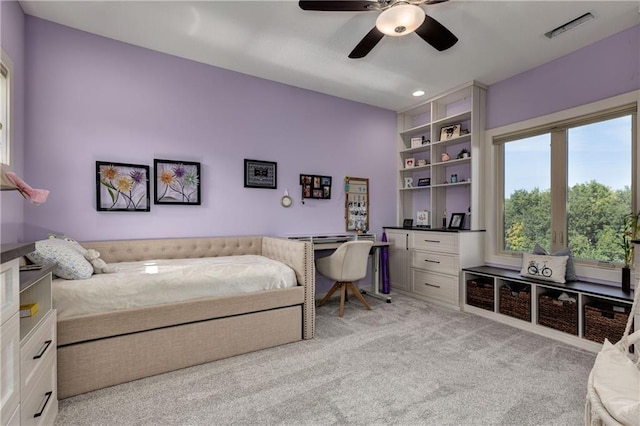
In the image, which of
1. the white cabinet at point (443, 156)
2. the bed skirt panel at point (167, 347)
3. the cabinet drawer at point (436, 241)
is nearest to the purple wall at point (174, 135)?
the white cabinet at point (443, 156)

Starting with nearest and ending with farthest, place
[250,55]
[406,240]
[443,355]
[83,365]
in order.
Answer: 1. [83,365]
2. [443,355]
3. [250,55]
4. [406,240]

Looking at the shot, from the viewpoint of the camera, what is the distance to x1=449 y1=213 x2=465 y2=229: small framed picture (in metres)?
4.02

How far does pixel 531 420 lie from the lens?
5.38ft

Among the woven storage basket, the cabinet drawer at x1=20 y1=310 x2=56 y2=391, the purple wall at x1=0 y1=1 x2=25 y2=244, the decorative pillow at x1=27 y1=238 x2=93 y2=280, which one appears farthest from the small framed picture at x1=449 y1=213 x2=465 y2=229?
the purple wall at x1=0 y1=1 x2=25 y2=244

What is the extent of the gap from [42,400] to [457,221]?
13.5 feet

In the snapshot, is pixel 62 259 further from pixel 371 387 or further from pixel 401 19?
pixel 401 19

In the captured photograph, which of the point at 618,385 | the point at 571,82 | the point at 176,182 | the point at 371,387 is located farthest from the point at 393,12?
the point at 176,182

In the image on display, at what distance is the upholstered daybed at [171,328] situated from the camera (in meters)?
1.90

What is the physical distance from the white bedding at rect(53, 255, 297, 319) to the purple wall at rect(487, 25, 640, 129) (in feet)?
10.2

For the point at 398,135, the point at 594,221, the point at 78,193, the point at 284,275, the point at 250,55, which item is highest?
the point at 250,55

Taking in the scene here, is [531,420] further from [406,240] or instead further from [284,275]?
Answer: [406,240]

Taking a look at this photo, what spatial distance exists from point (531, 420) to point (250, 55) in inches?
142

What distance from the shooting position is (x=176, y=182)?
3188mm

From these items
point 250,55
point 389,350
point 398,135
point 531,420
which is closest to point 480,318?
point 389,350
